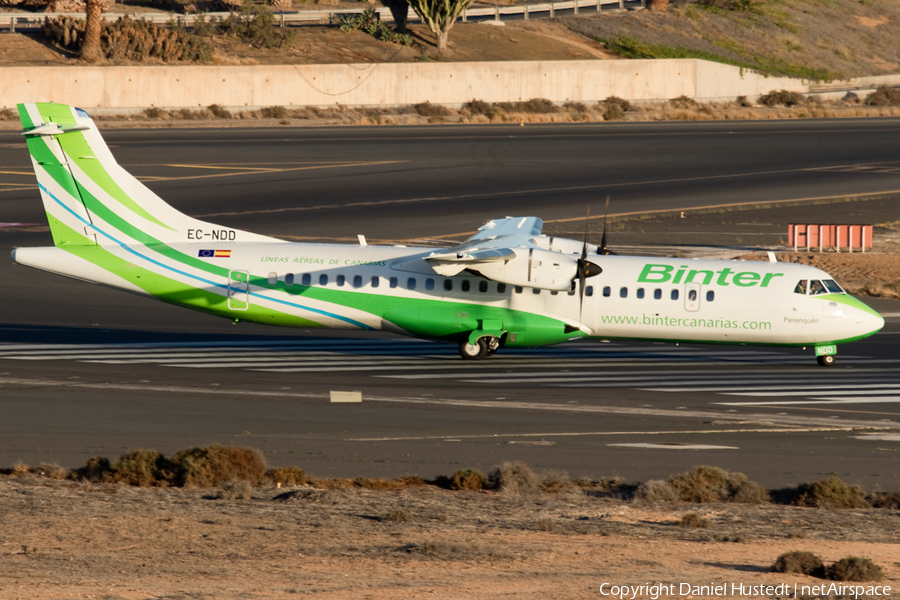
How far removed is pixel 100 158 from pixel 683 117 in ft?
233

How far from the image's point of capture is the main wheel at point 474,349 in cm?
3034

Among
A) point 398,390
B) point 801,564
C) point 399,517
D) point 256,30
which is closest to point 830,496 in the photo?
point 801,564

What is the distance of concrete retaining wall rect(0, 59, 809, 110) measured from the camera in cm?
8194

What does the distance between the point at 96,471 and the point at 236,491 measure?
9.95ft

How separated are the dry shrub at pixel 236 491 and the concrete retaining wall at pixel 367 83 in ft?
226

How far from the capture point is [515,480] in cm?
1816

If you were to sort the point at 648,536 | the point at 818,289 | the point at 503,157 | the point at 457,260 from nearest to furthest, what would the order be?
the point at 648,536 → the point at 457,260 → the point at 818,289 → the point at 503,157

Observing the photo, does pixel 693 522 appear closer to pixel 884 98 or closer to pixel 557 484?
pixel 557 484

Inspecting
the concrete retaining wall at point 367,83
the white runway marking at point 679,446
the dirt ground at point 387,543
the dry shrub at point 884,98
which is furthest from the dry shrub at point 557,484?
the dry shrub at point 884,98

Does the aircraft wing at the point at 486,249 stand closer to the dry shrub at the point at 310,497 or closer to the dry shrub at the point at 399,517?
the dry shrub at the point at 310,497

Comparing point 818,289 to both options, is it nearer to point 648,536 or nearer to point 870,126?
point 648,536

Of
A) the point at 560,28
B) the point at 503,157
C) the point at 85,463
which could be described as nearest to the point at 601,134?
the point at 503,157

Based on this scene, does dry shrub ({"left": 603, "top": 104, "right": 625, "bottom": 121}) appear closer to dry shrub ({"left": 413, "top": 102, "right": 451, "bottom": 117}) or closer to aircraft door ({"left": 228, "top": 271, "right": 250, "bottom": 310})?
dry shrub ({"left": 413, "top": 102, "right": 451, "bottom": 117})

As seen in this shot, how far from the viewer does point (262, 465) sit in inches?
742
